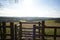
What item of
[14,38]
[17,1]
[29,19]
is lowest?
[14,38]

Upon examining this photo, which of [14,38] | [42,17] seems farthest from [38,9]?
[14,38]

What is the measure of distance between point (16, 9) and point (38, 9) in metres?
0.15

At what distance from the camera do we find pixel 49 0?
876mm

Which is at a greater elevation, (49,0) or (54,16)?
(49,0)

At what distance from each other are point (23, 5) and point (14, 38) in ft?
1.57

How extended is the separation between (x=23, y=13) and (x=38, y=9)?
4.1 inches

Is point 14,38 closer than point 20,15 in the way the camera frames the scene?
No

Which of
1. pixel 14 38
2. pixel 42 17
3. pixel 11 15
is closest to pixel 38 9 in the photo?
pixel 42 17

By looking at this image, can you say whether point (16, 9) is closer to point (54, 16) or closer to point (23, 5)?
point (23, 5)

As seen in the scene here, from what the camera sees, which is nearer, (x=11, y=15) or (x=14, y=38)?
(x=11, y=15)

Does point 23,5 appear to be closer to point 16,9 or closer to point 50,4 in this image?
point 16,9

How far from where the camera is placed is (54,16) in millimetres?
867

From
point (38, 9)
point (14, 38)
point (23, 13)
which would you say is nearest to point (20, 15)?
point (23, 13)

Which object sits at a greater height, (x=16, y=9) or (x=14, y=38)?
(x=16, y=9)
